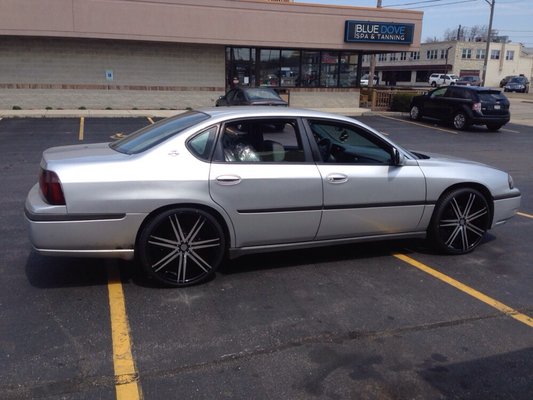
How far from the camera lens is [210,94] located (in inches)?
909

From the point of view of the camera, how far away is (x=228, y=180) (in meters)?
4.20

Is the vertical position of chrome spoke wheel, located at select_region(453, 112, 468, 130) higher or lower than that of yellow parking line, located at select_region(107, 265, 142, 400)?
higher

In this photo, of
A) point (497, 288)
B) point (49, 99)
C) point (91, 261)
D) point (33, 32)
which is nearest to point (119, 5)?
point (33, 32)

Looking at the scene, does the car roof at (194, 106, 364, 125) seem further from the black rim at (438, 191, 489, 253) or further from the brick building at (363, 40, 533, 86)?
the brick building at (363, 40, 533, 86)

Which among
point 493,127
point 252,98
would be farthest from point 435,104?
point 252,98

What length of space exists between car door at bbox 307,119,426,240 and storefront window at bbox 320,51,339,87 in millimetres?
19920

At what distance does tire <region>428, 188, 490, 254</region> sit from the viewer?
508 centimetres

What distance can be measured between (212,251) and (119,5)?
59.7ft

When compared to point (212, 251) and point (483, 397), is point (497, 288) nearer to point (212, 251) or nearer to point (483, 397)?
point (483, 397)

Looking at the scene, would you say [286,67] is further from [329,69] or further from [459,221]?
[459,221]

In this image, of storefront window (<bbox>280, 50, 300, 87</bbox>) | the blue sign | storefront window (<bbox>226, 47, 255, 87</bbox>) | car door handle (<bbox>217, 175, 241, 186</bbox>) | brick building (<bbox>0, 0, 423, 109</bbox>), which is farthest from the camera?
storefront window (<bbox>280, 50, 300, 87</bbox>)

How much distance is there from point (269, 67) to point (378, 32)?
5.14 m

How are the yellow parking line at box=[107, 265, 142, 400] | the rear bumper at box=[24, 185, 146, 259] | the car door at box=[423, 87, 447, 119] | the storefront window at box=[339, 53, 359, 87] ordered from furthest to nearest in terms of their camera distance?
the storefront window at box=[339, 53, 359, 87], the car door at box=[423, 87, 447, 119], the rear bumper at box=[24, 185, 146, 259], the yellow parking line at box=[107, 265, 142, 400]

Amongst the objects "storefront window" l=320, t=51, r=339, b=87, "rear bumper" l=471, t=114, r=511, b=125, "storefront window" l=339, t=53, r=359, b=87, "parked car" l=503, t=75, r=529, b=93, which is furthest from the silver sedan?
"parked car" l=503, t=75, r=529, b=93
